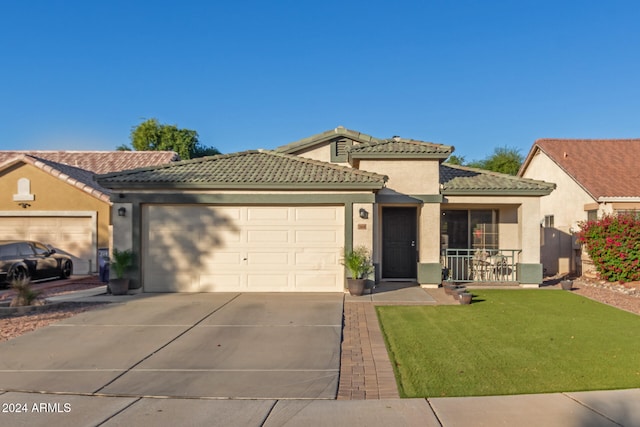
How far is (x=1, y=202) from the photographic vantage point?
16.5 metres

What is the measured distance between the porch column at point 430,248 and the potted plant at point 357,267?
227 cm

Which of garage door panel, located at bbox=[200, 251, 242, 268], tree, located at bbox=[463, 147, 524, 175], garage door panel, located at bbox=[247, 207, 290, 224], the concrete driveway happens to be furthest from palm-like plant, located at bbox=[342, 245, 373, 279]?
tree, located at bbox=[463, 147, 524, 175]

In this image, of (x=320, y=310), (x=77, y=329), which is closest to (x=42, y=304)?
(x=77, y=329)

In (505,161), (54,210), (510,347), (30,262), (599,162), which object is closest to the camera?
(510,347)

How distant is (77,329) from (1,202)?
1189cm

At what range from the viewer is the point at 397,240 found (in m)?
14.2

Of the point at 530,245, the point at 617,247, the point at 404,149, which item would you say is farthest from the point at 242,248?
the point at 617,247

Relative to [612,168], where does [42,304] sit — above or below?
below

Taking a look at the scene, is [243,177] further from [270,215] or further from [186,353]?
[186,353]

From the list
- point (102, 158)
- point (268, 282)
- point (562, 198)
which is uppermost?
point (102, 158)

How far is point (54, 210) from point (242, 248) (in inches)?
374

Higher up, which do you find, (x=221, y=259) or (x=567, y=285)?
(x=221, y=259)

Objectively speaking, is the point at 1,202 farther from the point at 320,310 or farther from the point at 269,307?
the point at 320,310

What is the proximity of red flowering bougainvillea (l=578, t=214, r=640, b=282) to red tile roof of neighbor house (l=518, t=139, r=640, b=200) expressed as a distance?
2.05 metres
